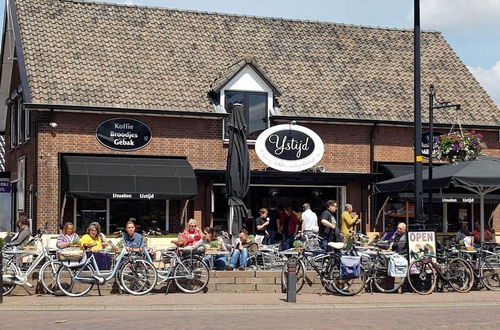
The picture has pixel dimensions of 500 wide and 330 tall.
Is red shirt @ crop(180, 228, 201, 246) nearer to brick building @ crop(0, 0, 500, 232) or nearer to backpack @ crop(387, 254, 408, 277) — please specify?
backpack @ crop(387, 254, 408, 277)

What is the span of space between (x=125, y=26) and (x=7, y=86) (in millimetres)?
6668

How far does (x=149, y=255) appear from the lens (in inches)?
733

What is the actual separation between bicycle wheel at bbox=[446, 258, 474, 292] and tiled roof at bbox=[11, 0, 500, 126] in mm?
12560

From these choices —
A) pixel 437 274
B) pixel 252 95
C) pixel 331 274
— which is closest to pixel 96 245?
pixel 331 274

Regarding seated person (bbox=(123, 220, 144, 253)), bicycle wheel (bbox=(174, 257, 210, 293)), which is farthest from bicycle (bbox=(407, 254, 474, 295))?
seated person (bbox=(123, 220, 144, 253))

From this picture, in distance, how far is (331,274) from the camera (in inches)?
720

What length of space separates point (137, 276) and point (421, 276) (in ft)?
18.7

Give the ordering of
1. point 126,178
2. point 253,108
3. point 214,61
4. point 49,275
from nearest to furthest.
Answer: point 49,275 < point 126,178 < point 253,108 < point 214,61

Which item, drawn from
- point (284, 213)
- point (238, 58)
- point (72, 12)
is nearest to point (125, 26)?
Result: point (72, 12)

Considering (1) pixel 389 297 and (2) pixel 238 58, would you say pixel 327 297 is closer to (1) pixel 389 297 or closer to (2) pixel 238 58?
(1) pixel 389 297

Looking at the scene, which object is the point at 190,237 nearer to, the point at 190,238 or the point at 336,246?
the point at 190,238

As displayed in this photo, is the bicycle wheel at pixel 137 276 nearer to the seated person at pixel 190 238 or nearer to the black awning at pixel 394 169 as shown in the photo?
the seated person at pixel 190 238

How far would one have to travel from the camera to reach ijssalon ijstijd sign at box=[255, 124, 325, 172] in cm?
2964

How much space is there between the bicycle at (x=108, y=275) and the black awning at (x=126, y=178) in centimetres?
941
